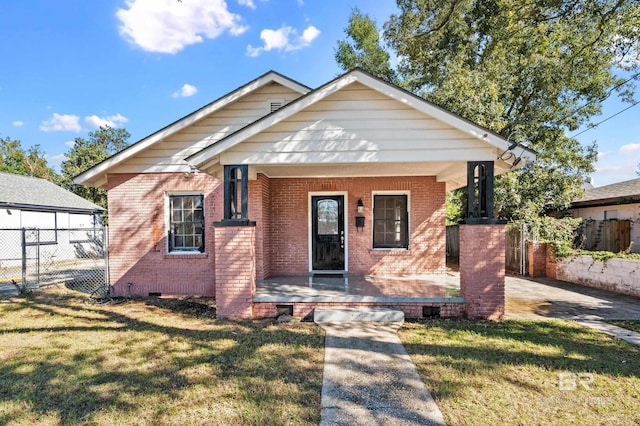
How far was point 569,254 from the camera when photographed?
9414mm

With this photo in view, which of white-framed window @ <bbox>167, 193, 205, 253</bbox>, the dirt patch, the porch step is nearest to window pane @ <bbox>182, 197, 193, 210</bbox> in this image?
white-framed window @ <bbox>167, 193, 205, 253</bbox>

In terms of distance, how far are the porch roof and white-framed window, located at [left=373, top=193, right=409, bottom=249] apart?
336cm

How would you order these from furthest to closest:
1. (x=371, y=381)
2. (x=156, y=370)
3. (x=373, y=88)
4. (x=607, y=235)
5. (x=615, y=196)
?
(x=615, y=196), (x=607, y=235), (x=373, y=88), (x=156, y=370), (x=371, y=381)

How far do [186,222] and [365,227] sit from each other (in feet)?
16.2

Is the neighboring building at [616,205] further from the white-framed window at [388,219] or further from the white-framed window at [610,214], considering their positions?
the white-framed window at [388,219]

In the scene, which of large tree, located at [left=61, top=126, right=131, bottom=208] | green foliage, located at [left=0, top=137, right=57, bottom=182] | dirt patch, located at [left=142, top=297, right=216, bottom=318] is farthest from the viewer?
green foliage, located at [left=0, top=137, right=57, bottom=182]

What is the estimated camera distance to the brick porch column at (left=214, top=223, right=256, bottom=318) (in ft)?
18.8

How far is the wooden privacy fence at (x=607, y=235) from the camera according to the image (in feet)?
38.0

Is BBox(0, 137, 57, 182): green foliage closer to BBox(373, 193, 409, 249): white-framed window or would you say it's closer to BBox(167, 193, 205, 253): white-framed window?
BBox(167, 193, 205, 253): white-framed window

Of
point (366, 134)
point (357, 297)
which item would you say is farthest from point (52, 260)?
point (366, 134)

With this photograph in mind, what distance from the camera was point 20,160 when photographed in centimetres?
3378

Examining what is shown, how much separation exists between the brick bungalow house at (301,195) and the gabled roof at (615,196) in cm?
850

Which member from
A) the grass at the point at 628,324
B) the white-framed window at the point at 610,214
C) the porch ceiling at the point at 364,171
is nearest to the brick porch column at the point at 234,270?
the porch ceiling at the point at 364,171

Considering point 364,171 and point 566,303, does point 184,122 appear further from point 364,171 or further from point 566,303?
point 566,303
